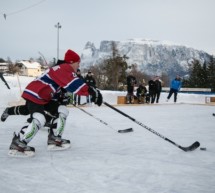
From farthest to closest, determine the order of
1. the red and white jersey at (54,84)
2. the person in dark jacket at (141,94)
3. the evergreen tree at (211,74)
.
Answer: the evergreen tree at (211,74), the person in dark jacket at (141,94), the red and white jersey at (54,84)

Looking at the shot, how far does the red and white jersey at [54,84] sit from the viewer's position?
302cm

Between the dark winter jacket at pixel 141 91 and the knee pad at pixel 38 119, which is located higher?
the knee pad at pixel 38 119

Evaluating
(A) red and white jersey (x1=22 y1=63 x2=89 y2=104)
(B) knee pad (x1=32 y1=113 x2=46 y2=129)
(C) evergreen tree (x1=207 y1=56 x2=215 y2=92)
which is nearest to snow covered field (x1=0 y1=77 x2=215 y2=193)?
(B) knee pad (x1=32 y1=113 x2=46 y2=129)

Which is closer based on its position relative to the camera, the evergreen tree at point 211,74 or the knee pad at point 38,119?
the knee pad at point 38,119

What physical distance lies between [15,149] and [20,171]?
55cm

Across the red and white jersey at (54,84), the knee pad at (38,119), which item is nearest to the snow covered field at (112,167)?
the knee pad at (38,119)

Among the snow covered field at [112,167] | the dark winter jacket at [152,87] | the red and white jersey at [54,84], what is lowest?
the dark winter jacket at [152,87]

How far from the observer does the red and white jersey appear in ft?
9.89

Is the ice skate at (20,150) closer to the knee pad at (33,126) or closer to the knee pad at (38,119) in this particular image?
the knee pad at (33,126)

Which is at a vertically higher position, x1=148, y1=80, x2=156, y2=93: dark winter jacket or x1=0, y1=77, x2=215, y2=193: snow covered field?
x1=0, y1=77, x2=215, y2=193: snow covered field

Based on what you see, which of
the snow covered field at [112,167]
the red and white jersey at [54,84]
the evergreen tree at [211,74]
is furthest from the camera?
the evergreen tree at [211,74]

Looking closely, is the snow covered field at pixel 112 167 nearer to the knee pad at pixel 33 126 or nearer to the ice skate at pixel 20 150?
the ice skate at pixel 20 150

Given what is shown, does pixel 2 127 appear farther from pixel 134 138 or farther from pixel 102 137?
pixel 134 138

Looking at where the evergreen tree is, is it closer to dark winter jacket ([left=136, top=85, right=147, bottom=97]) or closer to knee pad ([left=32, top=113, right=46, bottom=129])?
dark winter jacket ([left=136, top=85, right=147, bottom=97])
